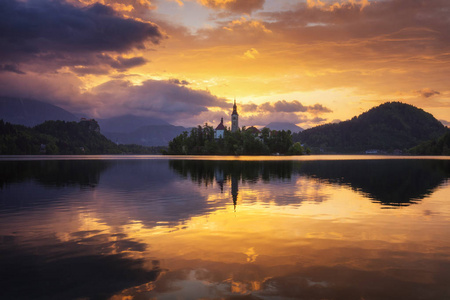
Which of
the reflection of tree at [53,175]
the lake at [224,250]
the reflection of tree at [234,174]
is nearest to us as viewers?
the lake at [224,250]

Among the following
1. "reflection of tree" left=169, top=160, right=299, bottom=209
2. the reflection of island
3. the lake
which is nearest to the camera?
the lake

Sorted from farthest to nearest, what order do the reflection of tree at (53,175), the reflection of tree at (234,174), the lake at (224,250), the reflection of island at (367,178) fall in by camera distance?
the reflection of tree at (234,174) → the reflection of tree at (53,175) → the reflection of island at (367,178) → the lake at (224,250)

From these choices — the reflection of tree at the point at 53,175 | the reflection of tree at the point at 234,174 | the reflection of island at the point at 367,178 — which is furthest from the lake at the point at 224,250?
the reflection of tree at the point at 53,175

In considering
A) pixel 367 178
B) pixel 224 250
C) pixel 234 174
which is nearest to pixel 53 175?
pixel 234 174

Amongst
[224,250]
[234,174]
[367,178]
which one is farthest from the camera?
[234,174]

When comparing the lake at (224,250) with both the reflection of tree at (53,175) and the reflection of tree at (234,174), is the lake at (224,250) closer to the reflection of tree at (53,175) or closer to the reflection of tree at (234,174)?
the reflection of tree at (234,174)

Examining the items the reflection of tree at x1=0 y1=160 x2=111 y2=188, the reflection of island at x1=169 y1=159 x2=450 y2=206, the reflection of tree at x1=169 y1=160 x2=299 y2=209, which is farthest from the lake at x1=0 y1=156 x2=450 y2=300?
the reflection of tree at x1=0 y1=160 x2=111 y2=188

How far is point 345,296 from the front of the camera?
10.1m

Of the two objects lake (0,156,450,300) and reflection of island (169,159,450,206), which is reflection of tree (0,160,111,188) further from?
lake (0,156,450,300)

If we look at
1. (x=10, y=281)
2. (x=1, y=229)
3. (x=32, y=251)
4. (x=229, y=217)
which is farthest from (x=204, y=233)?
(x=1, y=229)

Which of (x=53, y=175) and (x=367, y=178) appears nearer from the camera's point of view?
(x=367, y=178)

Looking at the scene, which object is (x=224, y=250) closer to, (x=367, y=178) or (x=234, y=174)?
(x=234, y=174)

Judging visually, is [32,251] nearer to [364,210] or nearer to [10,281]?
[10,281]

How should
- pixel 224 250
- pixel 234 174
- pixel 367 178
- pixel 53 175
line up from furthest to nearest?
pixel 234 174, pixel 53 175, pixel 367 178, pixel 224 250
